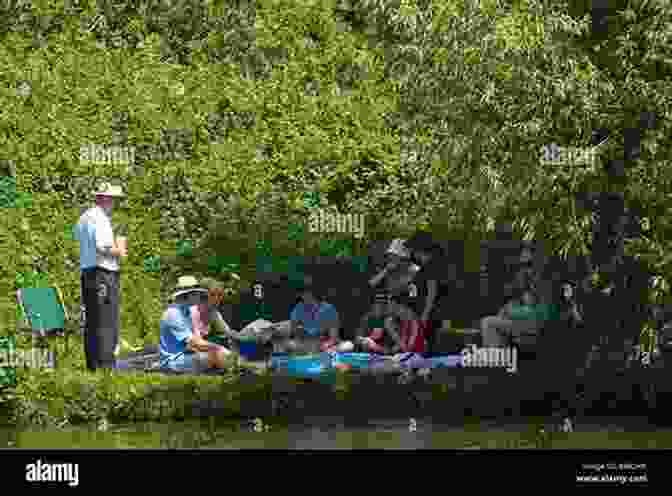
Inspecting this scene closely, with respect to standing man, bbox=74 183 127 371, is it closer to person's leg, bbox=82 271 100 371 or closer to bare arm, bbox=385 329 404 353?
person's leg, bbox=82 271 100 371

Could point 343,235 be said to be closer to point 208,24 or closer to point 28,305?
point 28,305

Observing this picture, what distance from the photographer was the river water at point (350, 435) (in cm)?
1190

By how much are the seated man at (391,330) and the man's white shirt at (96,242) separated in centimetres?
265

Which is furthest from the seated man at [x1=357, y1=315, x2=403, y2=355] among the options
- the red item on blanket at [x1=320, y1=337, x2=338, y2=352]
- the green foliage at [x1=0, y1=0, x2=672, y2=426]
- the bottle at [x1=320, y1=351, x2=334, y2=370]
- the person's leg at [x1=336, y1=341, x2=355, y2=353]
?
the green foliage at [x1=0, y1=0, x2=672, y2=426]

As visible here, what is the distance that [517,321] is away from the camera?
46.9 ft

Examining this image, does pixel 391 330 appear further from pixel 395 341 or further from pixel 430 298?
pixel 430 298

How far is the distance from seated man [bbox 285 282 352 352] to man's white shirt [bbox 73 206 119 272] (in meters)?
2.19

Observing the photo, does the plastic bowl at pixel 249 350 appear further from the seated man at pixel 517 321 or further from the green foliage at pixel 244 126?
the seated man at pixel 517 321

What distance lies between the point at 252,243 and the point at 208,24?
5.57 m

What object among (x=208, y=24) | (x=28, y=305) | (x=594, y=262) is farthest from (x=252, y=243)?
(x=594, y=262)

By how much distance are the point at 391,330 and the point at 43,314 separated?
3.63 m

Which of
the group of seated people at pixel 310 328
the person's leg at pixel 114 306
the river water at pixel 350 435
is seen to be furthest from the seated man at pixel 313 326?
the river water at pixel 350 435

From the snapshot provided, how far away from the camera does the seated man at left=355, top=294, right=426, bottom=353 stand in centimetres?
1530

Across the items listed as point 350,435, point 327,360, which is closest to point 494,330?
point 327,360
